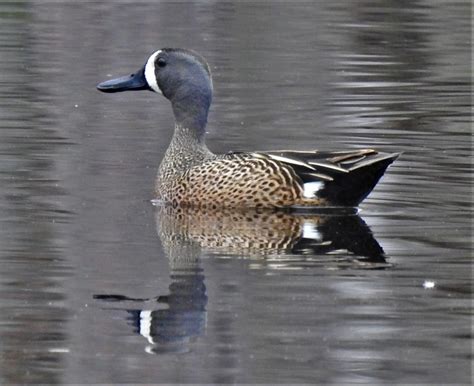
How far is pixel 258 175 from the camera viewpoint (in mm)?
10586

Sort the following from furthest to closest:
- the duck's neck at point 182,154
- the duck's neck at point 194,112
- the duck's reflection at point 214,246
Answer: the duck's neck at point 194,112
the duck's neck at point 182,154
the duck's reflection at point 214,246

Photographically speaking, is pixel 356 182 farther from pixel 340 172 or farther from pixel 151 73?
pixel 151 73

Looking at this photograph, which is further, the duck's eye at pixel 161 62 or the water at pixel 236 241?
the duck's eye at pixel 161 62

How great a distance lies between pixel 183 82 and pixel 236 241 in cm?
226

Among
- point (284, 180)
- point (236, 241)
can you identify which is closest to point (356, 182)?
point (284, 180)

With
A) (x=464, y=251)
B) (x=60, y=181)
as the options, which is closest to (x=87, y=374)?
(x=464, y=251)

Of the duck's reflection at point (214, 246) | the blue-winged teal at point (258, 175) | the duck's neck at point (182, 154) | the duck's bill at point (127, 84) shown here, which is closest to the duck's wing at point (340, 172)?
the blue-winged teal at point (258, 175)

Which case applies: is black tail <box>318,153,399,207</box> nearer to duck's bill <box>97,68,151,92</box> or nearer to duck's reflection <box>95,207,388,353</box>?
duck's reflection <box>95,207,388,353</box>

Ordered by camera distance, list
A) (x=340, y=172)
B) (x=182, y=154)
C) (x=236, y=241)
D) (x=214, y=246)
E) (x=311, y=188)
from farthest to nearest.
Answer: (x=182, y=154), (x=311, y=188), (x=340, y=172), (x=236, y=241), (x=214, y=246)

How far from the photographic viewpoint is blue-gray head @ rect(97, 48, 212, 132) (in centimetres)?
1146

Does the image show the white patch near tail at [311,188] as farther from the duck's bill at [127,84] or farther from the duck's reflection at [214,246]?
the duck's bill at [127,84]

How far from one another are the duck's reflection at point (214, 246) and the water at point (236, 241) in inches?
0.6

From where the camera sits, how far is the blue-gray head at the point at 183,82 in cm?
1146

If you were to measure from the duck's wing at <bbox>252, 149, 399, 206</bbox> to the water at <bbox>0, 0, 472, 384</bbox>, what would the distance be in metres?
0.15
